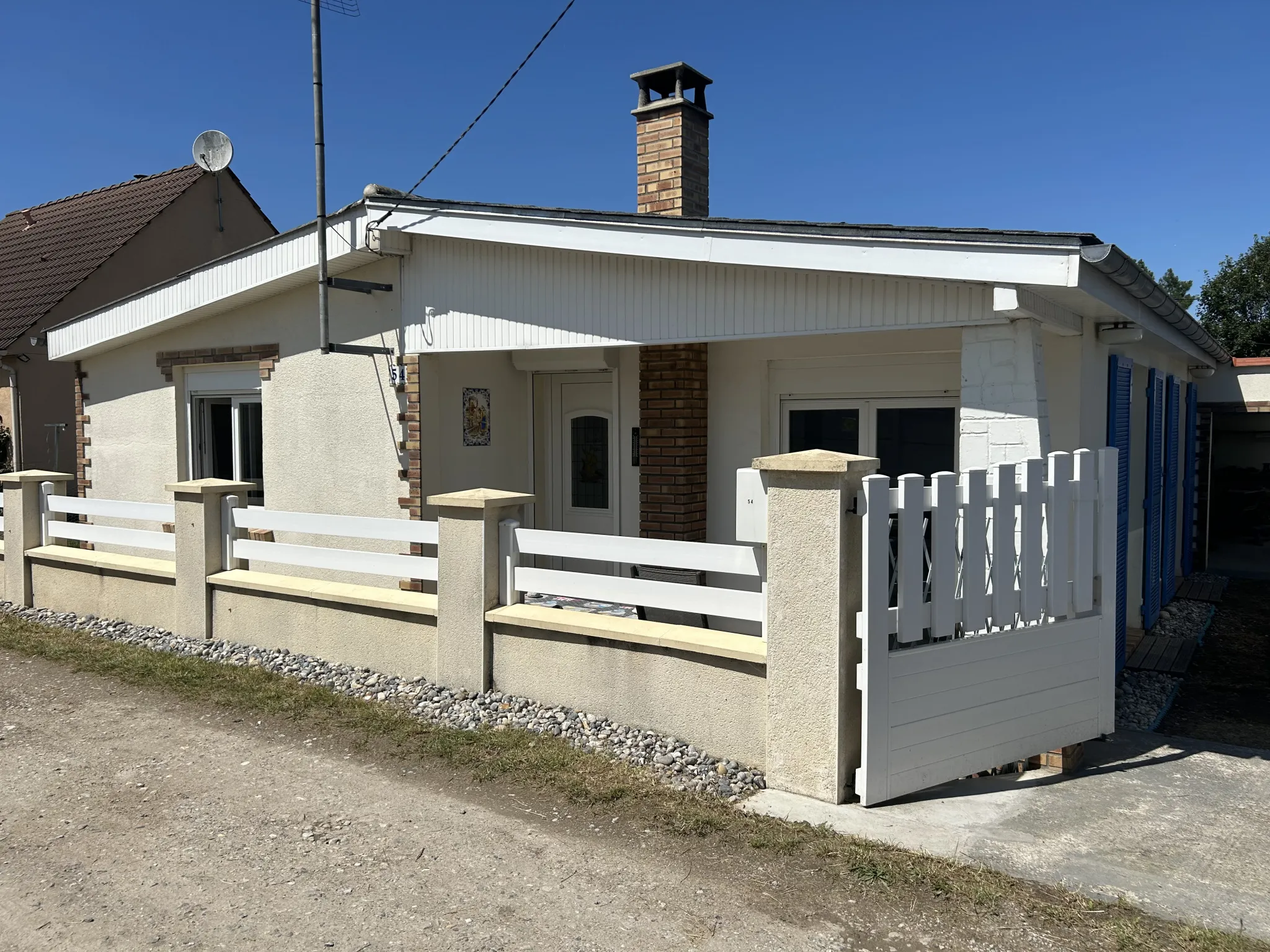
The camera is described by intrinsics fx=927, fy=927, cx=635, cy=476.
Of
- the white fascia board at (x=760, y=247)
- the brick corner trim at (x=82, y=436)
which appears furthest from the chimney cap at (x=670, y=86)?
the brick corner trim at (x=82, y=436)

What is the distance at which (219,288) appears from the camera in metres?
8.71

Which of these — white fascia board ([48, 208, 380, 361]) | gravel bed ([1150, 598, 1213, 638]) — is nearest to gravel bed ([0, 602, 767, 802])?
white fascia board ([48, 208, 380, 361])

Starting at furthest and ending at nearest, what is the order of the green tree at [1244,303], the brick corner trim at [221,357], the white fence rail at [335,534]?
the green tree at [1244,303]
the brick corner trim at [221,357]
the white fence rail at [335,534]

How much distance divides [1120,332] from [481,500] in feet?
14.0

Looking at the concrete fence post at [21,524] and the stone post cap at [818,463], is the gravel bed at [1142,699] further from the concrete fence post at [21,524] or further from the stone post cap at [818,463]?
the concrete fence post at [21,524]

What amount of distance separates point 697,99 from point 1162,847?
285 inches

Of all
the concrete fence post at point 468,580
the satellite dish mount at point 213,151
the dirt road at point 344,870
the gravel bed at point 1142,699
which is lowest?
the gravel bed at point 1142,699

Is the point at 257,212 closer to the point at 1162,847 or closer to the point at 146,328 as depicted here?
the point at 146,328

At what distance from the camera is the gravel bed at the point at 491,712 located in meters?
4.69

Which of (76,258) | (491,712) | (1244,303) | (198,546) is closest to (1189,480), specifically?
(491,712)

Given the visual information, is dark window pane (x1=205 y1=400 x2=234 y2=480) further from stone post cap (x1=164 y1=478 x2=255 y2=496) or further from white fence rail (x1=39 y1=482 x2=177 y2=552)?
stone post cap (x1=164 y1=478 x2=255 y2=496)

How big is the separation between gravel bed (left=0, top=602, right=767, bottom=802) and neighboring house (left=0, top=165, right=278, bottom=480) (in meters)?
5.01

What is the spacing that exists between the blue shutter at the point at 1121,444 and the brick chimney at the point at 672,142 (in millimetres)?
3852

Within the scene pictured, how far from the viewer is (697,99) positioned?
28.8 ft
